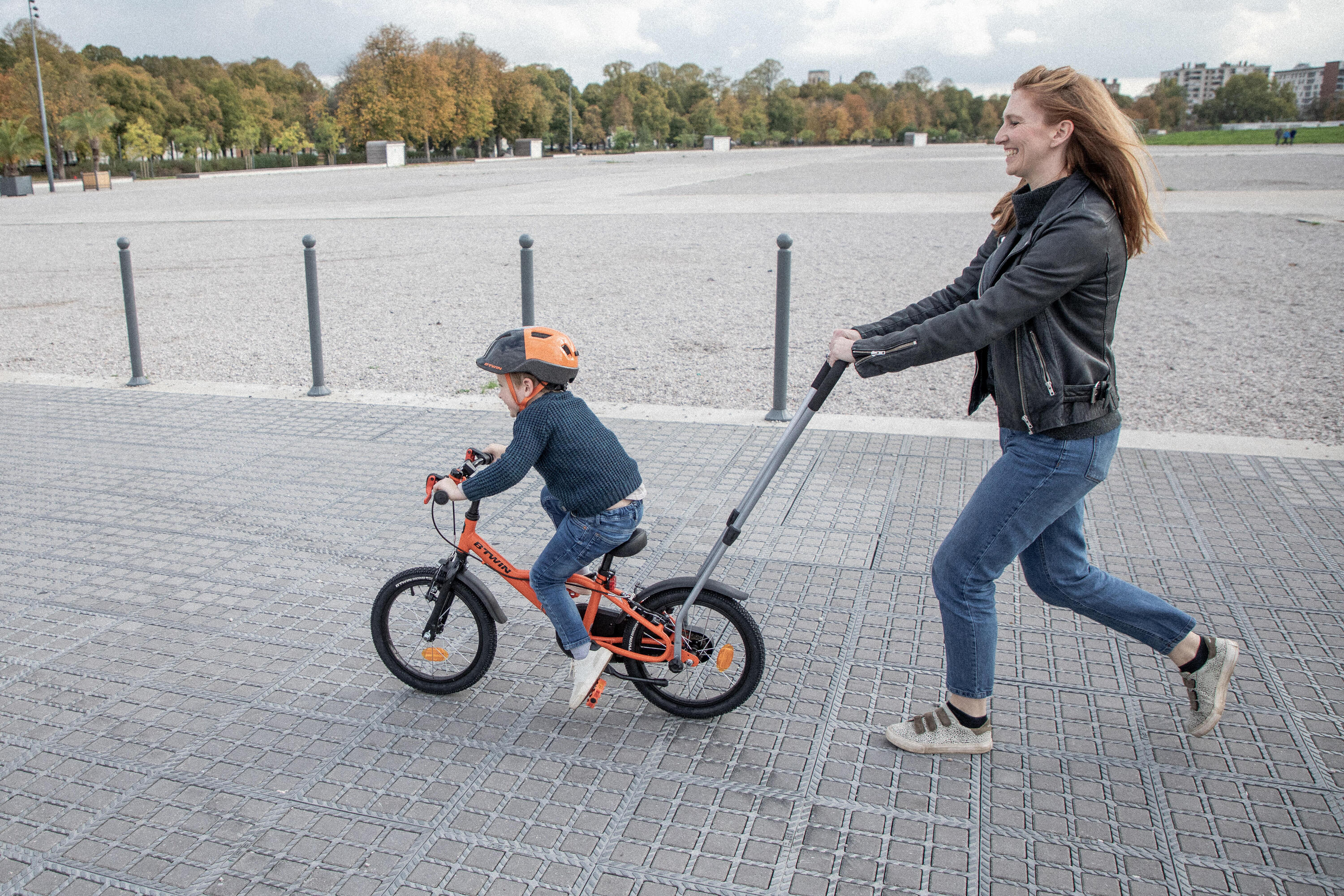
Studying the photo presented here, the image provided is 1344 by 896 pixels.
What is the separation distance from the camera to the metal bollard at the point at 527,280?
22.7 ft

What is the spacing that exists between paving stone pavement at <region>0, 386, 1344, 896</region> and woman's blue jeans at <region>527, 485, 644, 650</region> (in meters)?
0.39

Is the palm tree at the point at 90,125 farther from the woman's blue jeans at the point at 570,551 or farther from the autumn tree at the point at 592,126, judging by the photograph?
the autumn tree at the point at 592,126

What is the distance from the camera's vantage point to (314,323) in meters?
7.61

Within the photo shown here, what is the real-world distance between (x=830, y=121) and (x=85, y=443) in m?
142

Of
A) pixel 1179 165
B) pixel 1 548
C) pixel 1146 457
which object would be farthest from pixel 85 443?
pixel 1179 165

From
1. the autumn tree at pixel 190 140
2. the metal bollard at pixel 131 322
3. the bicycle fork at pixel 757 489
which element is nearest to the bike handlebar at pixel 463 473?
the bicycle fork at pixel 757 489

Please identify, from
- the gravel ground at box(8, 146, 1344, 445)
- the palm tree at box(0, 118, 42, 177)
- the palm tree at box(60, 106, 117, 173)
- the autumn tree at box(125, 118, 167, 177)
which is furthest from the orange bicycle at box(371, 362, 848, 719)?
the autumn tree at box(125, 118, 167, 177)

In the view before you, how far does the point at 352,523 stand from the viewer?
5133mm

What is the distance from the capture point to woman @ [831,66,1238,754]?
8.77ft

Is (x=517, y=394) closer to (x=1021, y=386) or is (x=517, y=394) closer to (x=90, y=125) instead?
(x=1021, y=386)

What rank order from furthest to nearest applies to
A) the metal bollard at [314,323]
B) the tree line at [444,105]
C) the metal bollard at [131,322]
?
1. the tree line at [444,105]
2. the metal bollard at [131,322]
3. the metal bollard at [314,323]

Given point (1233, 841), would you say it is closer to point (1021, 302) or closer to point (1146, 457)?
point (1021, 302)

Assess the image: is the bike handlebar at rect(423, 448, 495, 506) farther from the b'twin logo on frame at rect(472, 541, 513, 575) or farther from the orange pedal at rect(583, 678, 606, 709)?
the orange pedal at rect(583, 678, 606, 709)

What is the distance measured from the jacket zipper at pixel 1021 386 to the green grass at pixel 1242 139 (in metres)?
66.2
